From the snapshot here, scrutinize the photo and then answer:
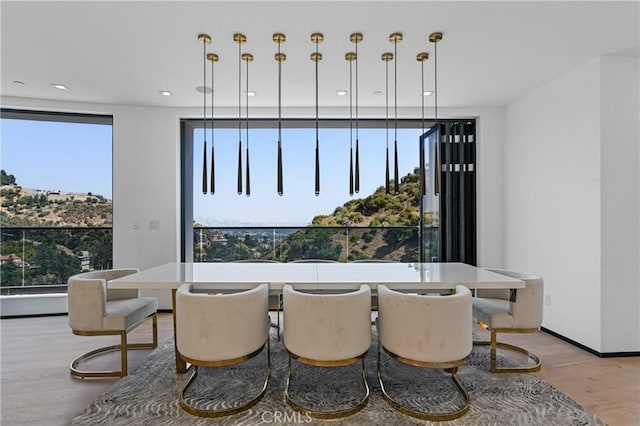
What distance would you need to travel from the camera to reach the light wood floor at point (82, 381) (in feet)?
6.76

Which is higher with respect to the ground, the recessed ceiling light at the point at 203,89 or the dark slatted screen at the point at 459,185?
the recessed ceiling light at the point at 203,89

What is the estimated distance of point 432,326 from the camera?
6.25ft

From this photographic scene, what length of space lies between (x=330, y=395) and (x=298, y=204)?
2.95 m

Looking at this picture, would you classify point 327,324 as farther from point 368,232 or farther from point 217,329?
point 368,232

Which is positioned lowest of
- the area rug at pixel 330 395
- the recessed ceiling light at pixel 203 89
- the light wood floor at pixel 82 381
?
→ the light wood floor at pixel 82 381

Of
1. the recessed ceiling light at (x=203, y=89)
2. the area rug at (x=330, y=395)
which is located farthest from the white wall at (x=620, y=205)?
the recessed ceiling light at (x=203, y=89)

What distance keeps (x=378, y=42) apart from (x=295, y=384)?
2.75 meters

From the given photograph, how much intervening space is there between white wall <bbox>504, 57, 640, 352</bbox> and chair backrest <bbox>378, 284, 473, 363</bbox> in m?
1.90

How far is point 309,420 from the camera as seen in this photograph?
76.2 inches

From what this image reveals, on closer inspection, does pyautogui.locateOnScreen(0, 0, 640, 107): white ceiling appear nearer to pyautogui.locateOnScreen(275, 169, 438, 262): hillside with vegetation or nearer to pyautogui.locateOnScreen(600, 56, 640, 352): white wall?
pyautogui.locateOnScreen(600, 56, 640, 352): white wall

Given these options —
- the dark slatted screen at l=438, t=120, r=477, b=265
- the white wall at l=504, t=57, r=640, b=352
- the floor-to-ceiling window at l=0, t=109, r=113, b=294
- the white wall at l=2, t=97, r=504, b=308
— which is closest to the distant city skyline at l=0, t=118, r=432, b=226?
the floor-to-ceiling window at l=0, t=109, r=113, b=294

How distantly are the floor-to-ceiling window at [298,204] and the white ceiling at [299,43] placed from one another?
105 centimetres

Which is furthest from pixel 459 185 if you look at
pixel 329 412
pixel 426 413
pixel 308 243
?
pixel 329 412

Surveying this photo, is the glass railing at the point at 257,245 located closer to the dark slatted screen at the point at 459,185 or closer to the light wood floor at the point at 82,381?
the dark slatted screen at the point at 459,185
